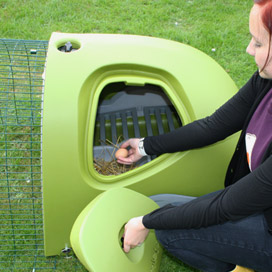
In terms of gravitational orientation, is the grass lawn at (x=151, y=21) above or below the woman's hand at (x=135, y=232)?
above

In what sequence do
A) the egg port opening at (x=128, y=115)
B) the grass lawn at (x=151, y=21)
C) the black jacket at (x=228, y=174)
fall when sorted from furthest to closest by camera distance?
the grass lawn at (x=151, y=21) < the egg port opening at (x=128, y=115) < the black jacket at (x=228, y=174)

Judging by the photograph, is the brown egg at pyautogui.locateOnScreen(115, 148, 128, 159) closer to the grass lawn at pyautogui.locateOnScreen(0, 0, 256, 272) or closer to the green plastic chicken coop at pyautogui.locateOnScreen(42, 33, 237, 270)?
the green plastic chicken coop at pyautogui.locateOnScreen(42, 33, 237, 270)

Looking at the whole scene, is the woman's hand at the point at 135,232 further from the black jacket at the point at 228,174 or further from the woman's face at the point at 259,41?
the woman's face at the point at 259,41

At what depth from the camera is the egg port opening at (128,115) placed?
1.76 meters

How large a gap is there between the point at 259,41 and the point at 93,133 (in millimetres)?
720

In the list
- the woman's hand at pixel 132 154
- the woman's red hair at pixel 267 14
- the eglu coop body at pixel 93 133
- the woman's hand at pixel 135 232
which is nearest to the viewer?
the woman's red hair at pixel 267 14

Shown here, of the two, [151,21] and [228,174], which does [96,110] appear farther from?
[151,21]

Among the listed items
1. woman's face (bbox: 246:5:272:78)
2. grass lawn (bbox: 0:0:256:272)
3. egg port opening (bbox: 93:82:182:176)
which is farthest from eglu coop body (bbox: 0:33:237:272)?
grass lawn (bbox: 0:0:256:272)

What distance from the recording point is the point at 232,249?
1.12 metres

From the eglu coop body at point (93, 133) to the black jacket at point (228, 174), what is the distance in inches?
2.8

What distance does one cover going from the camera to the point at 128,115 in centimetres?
187

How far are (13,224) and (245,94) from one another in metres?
1.10

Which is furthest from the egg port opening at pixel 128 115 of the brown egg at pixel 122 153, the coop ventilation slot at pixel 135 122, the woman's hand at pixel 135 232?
the woman's hand at pixel 135 232

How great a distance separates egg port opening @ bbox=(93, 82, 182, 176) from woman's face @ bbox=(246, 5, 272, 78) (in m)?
0.84
